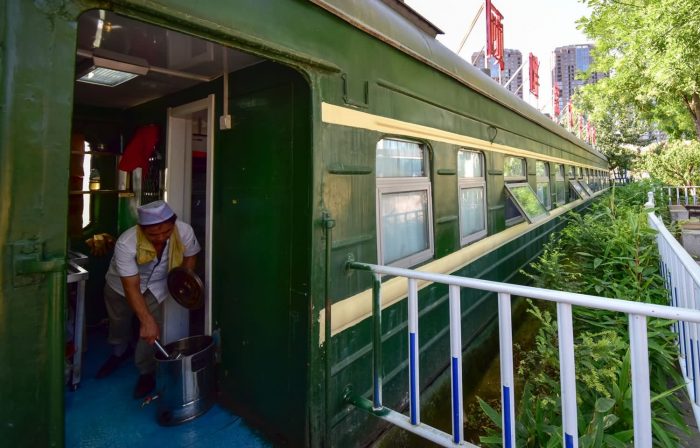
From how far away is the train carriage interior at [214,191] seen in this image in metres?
2.18

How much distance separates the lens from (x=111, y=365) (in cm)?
311

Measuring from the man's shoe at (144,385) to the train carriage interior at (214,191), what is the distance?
0.08 m

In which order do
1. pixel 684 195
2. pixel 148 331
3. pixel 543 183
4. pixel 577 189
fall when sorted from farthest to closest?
pixel 684 195 < pixel 577 189 < pixel 543 183 < pixel 148 331

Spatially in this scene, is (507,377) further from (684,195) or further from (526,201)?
(684,195)

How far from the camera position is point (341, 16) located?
7.23 ft

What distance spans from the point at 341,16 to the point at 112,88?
2.06m

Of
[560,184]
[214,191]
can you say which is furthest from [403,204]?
[560,184]

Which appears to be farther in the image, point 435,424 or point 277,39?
point 435,424

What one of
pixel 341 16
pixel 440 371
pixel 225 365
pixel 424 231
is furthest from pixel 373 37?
pixel 440 371

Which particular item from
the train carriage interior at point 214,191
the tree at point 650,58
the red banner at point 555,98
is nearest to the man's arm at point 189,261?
the train carriage interior at point 214,191

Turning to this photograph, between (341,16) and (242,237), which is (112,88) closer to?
(242,237)

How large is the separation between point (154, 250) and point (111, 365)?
3.68 feet

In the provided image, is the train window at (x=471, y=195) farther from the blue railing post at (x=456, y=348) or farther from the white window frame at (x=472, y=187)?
the blue railing post at (x=456, y=348)

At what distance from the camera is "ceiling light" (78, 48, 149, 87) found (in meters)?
2.40
